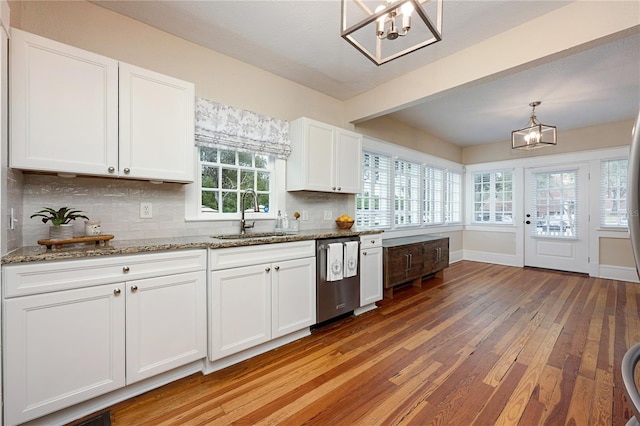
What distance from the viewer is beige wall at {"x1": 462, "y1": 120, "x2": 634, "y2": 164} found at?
4707mm

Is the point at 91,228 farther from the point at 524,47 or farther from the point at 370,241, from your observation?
the point at 524,47

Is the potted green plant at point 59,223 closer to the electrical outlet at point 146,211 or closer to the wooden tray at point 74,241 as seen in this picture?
the wooden tray at point 74,241

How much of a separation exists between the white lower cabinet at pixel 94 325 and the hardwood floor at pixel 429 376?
27cm

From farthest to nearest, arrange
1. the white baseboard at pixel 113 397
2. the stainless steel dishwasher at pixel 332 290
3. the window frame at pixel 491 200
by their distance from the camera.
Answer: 1. the window frame at pixel 491 200
2. the stainless steel dishwasher at pixel 332 290
3. the white baseboard at pixel 113 397

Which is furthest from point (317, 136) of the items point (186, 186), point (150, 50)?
point (150, 50)

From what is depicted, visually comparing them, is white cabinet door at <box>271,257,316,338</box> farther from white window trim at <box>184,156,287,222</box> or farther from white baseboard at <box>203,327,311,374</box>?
white window trim at <box>184,156,287,222</box>

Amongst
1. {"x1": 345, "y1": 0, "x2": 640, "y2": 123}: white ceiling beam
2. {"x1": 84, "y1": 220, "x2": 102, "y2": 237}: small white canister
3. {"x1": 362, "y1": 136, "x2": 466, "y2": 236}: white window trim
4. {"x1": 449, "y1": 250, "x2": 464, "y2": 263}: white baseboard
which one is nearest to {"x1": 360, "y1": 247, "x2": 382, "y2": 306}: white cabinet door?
{"x1": 362, "y1": 136, "x2": 466, "y2": 236}: white window trim

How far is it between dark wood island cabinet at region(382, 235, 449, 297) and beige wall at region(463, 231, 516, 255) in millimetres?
1954

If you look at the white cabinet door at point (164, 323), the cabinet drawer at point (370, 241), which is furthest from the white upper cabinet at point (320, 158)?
the white cabinet door at point (164, 323)

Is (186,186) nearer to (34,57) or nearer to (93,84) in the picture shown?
(93,84)

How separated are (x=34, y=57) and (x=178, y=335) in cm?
185

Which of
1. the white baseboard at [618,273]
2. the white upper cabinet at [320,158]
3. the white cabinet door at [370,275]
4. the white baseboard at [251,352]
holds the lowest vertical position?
the white baseboard at [251,352]

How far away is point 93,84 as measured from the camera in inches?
71.2

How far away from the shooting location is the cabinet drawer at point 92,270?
1.43 meters
